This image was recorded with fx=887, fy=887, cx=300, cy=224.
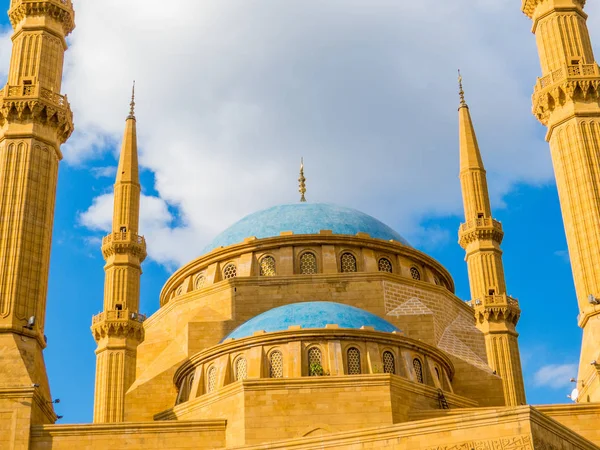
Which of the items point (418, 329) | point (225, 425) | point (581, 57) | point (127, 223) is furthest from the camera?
point (127, 223)

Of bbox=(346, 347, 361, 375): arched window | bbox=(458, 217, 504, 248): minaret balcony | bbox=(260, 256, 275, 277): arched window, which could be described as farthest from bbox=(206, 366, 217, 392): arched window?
bbox=(458, 217, 504, 248): minaret balcony

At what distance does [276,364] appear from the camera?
18.8 metres

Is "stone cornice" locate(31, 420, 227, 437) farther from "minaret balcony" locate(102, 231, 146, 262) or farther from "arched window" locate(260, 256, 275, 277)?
"minaret balcony" locate(102, 231, 146, 262)

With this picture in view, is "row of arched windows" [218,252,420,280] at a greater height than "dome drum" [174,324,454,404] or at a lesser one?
greater

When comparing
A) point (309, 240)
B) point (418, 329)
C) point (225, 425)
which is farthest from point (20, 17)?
point (418, 329)

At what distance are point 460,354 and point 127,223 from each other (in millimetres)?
10915

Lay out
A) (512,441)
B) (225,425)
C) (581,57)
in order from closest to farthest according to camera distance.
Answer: (512,441), (225,425), (581,57)

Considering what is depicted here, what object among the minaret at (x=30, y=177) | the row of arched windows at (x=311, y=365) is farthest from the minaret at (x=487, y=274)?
the minaret at (x=30, y=177)

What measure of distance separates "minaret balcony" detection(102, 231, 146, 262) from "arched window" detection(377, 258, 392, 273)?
7.40m

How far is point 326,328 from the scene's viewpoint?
1892cm

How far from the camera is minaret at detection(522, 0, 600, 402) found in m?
18.6

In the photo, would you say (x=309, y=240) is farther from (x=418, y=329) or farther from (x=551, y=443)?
(x=551, y=443)

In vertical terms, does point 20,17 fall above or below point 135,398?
above

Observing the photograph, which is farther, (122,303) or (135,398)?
(122,303)
